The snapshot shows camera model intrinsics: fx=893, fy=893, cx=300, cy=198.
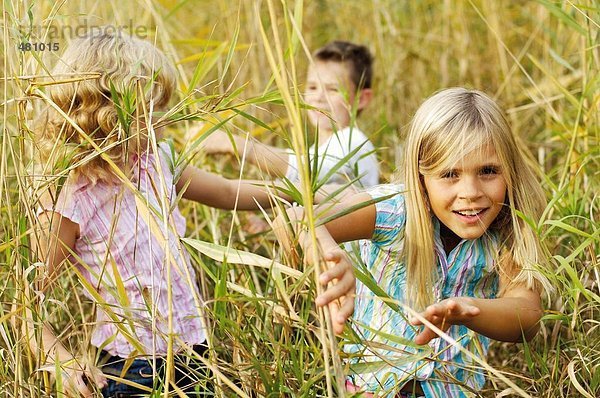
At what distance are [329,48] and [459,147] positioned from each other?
145 cm

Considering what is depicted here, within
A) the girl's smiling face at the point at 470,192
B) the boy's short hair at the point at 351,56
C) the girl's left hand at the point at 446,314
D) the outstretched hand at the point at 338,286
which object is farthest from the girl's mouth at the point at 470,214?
the boy's short hair at the point at 351,56

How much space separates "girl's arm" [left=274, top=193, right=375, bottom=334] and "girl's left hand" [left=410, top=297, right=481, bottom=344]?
0.32ft

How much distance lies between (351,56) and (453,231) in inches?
53.4

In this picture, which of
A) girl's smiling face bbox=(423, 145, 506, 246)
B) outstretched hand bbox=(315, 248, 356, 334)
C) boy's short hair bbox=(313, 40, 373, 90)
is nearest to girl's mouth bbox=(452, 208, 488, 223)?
girl's smiling face bbox=(423, 145, 506, 246)

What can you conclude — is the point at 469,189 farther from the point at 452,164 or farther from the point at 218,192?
the point at 218,192

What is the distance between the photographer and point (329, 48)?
2.86 metres

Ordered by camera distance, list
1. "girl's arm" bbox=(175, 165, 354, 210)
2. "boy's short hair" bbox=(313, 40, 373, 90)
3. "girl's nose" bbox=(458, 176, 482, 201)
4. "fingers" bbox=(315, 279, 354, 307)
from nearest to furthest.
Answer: "fingers" bbox=(315, 279, 354, 307)
"girl's nose" bbox=(458, 176, 482, 201)
"girl's arm" bbox=(175, 165, 354, 210)
"boy's short hair" bbox=(313, 40, 373, 90)

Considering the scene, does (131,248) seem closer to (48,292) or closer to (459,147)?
(48,292)

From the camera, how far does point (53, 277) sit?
155 centimetres

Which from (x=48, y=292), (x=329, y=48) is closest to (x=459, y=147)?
(x=48, y=292)

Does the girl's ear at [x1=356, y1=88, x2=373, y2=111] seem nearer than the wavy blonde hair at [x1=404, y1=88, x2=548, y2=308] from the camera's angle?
No

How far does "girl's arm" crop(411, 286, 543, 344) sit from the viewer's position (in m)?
1.18

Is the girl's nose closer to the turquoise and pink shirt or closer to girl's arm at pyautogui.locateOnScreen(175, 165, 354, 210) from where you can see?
the turquoise and pink shirt

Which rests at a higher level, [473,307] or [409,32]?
[409,32]
